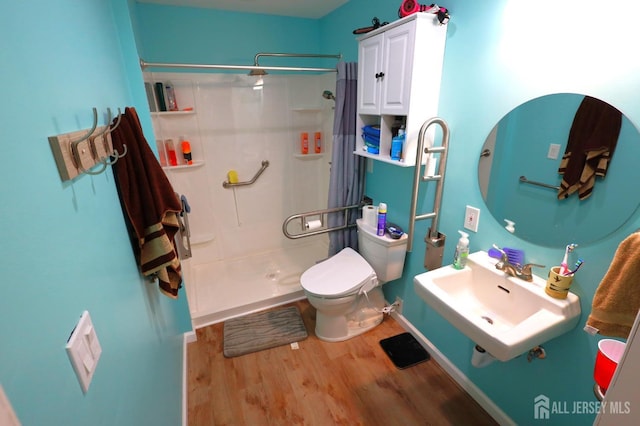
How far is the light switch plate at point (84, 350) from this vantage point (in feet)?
1.75

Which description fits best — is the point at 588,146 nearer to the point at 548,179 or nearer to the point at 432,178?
the point at 548,179

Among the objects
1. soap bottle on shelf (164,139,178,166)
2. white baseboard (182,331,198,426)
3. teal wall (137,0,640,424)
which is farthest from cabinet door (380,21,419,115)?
white baseboard (182,331,198,426)

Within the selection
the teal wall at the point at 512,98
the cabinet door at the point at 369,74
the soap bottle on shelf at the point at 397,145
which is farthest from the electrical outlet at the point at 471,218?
the cabinet door at the point at 369,74

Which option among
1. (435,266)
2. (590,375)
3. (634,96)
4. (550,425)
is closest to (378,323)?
(435,266)

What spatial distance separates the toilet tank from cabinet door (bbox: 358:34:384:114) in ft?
2.71

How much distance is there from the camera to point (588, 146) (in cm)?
108

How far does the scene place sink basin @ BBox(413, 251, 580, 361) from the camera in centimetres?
110

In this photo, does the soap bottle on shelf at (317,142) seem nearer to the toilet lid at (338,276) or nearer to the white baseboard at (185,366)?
the toilet lid at (338,276)

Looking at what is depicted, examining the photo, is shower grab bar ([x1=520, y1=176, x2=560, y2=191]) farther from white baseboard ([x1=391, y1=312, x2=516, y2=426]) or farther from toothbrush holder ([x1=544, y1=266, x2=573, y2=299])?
white baseboard ([x1=391, y1=312, x2=516, y2=426])

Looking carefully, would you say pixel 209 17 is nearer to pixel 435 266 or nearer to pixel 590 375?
pixel 435 266

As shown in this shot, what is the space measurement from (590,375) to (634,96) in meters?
1.04

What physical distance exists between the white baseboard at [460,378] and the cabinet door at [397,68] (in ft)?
5.07

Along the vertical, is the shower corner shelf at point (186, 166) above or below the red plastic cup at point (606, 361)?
above

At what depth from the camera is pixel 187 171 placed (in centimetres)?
273
